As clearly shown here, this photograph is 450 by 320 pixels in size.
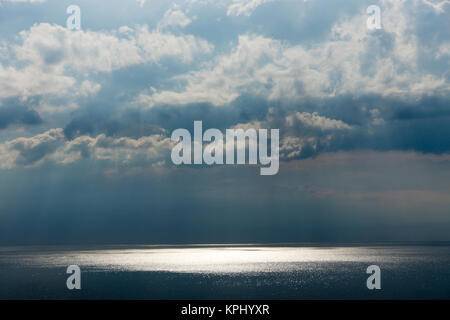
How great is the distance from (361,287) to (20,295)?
62061mm

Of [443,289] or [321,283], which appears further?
[321,283]

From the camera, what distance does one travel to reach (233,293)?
2977 inches
